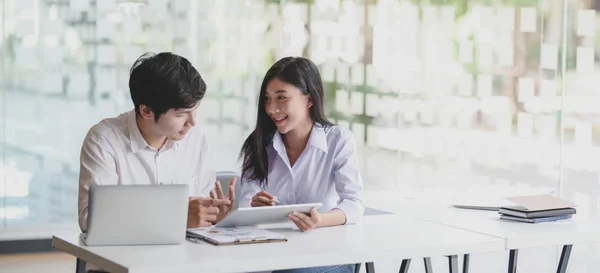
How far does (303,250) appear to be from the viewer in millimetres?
2635

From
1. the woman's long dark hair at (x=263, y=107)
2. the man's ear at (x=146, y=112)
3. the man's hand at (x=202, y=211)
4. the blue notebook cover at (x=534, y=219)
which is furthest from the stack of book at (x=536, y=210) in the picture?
the man's ear at (x=146, y=112)

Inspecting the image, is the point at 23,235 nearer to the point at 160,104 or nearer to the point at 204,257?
the point at 160,104

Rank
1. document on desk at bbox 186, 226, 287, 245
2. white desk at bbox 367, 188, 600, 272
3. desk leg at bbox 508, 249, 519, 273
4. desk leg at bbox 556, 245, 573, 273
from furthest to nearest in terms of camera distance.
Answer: desk leg at bbox 508, 249, 519, 273 → desk leg at bbox 556, 245, 573, 273 → white desk at bbox 367, 188, 600, 272 → document on desk at bbox 186, 226, 287, 245

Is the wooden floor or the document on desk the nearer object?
the document on desk

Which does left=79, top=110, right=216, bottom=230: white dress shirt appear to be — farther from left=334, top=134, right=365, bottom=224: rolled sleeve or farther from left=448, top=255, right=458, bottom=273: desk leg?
left=448, top=255, right=458, bottom=273: desk leg

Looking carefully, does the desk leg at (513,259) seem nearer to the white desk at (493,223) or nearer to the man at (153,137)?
the white desk at (493,223)

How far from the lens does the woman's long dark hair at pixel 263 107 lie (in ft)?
10.9

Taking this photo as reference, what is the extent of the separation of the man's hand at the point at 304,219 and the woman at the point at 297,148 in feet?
1.08

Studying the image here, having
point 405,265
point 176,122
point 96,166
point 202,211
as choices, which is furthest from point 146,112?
point 405,265

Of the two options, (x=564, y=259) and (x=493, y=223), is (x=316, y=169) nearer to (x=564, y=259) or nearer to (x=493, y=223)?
(x=493, y=223)

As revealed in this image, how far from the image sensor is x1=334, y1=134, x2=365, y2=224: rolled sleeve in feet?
10.5

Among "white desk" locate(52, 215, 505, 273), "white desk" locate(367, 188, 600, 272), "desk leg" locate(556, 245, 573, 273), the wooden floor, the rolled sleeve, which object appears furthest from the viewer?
the wooden floor

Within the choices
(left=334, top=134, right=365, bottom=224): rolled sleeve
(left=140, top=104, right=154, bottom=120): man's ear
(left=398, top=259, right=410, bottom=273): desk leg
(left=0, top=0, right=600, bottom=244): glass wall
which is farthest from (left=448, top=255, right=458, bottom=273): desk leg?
(left=0, top=0, right=600, bottom=244): glass wall

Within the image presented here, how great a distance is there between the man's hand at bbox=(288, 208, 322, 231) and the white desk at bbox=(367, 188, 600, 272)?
1.67 ft
